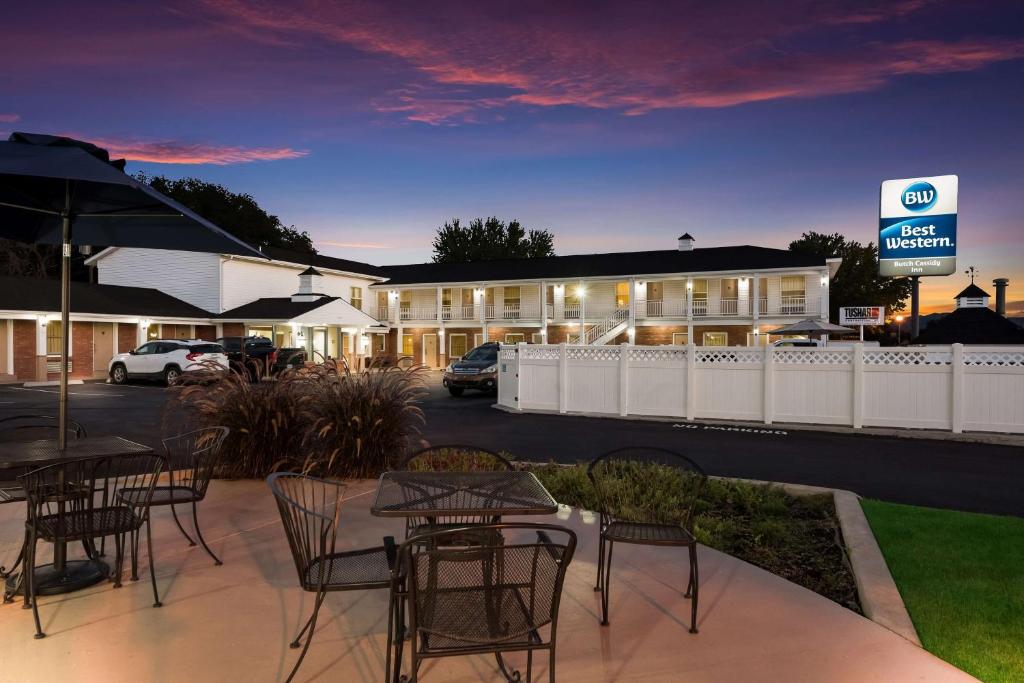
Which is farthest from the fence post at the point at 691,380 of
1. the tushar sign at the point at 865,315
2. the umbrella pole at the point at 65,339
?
the tushar sign at the point at 865,315

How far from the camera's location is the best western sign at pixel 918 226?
19391 mm

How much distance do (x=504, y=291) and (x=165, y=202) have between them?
35156 millimetres

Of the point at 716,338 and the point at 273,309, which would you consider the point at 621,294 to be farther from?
the point at 273,309

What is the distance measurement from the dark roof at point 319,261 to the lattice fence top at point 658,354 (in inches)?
997

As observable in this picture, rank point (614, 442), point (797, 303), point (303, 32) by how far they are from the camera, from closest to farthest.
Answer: point (614, 442) < point (303, 32) < point (797, 303)

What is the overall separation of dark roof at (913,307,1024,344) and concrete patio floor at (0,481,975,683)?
82.8 ft

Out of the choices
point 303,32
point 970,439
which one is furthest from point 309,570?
point 303,32

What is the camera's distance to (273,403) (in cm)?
772

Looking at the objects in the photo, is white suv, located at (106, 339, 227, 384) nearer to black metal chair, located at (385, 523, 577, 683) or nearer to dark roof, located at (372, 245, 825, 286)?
dark roof, located at (372, 245, 825, 286)

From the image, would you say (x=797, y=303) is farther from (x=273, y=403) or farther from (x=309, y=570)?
(x=309, y=570)

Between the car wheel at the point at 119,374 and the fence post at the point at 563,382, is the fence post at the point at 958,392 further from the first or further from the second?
the car wheel at the point at 119,374

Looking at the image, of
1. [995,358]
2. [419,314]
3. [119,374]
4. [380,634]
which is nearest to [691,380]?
[995,358]

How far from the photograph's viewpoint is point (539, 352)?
16656 mm

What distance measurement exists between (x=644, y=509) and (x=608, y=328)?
29.9 metres
